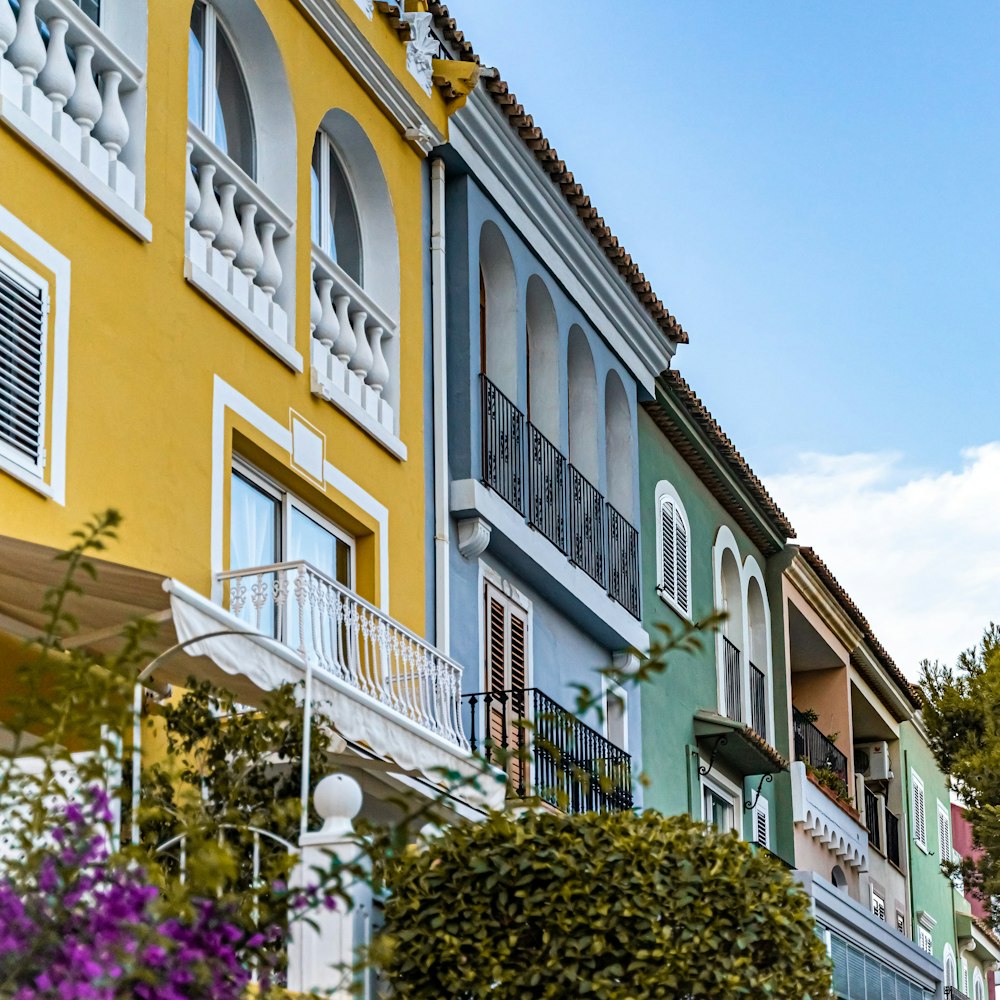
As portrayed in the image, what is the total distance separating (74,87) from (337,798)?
5547mm

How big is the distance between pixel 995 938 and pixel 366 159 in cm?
3492

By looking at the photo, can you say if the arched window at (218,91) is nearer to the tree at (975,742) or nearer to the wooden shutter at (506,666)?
the wooden shutter at (506,666)

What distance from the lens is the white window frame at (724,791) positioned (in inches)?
939

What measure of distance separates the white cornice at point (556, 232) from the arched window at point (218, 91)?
2926 mm

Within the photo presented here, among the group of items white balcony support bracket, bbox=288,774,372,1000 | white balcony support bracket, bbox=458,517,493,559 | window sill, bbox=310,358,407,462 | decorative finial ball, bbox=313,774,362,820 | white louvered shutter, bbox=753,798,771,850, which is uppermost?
window sill, bbox=310,358,407,462

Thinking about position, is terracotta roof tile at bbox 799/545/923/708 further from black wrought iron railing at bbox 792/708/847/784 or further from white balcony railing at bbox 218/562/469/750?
white balcony railing at bbox 218/562/469/750

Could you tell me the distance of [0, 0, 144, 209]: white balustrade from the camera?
11.6m

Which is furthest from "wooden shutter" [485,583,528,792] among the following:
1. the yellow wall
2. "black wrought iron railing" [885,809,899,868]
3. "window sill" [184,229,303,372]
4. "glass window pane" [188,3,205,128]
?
"black wrought iron railing" [885,809,899,868]

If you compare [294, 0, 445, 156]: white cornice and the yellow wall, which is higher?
[294, 0, 445, 156]: white cornice

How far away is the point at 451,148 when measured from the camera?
56.6 feet

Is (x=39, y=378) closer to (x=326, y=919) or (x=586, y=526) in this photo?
(x=326, y=919)

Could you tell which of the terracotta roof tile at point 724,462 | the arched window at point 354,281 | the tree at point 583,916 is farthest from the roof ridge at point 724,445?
the tree at point 583,916

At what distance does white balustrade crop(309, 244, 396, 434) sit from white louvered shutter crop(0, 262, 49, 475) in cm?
357

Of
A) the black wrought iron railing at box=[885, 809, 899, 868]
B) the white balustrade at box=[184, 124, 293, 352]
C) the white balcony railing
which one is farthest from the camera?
the black wrought iron railing at box=[885, 809, 899, 868]
